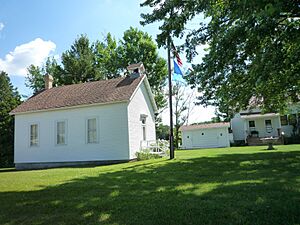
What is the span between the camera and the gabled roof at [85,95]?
16898 millimetres

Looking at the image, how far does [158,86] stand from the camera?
35.6 meters

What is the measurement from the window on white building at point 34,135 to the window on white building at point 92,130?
4.24m

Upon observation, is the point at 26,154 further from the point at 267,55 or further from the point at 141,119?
the point at 267,55

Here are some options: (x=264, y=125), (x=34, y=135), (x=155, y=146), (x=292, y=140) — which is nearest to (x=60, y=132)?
(x=34, y=135)

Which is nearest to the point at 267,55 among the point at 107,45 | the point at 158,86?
the point at 158,86

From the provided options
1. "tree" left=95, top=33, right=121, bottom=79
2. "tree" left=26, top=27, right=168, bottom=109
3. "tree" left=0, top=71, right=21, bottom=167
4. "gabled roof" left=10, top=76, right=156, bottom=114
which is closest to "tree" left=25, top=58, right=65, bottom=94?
"tree" left=26, top=27, right=168, bottom=109

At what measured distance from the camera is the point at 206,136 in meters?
36.7

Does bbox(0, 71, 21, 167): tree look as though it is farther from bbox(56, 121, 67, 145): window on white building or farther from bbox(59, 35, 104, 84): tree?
bbox(59, 35, 104, 84): tree

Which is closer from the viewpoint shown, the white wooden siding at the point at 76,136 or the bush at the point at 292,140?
the white wooden siding at the point at 76,136

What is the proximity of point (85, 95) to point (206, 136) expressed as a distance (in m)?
22.4

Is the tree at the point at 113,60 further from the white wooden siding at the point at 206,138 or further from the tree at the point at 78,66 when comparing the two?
the white wooden siding at the point at 206,138

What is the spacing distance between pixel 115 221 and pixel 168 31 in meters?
3.80

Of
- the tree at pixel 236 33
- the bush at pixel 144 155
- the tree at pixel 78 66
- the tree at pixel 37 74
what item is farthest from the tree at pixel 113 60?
the tree at pixel 236 33

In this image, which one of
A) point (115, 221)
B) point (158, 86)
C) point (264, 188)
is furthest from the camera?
point (158, 86)
